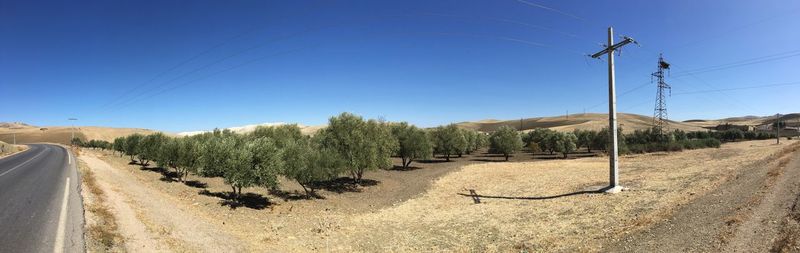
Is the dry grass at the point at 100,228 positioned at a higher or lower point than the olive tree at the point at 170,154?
lower

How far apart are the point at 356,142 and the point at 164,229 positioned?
2329 centimetres

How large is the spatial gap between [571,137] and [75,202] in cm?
7956

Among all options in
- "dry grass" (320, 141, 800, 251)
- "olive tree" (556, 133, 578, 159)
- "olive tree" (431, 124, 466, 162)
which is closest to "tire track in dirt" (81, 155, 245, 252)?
"dry grass" (320, 141, 800, 251)

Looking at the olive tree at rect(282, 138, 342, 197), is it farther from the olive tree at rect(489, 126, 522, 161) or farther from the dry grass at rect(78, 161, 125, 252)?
the olive tree at rect(489, 126, 522, 161)

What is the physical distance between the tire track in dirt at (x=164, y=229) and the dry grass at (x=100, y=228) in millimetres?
298

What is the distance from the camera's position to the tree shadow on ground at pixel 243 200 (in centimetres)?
2639

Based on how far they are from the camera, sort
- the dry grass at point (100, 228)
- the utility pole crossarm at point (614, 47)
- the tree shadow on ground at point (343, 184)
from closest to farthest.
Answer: the dry grass at point (100, 228) < the utility pole crossarm at point (614, 47) < the tree shadow on ground at point (343, 184)

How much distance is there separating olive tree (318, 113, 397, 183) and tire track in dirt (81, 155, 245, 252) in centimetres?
1693

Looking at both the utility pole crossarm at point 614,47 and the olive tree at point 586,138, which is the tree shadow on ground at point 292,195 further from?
the olive tree at point 586,138

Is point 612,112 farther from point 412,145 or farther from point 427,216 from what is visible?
point 412,145

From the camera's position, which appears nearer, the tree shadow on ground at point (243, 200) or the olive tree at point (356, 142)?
the tree shadow on ground at point (243, 200)

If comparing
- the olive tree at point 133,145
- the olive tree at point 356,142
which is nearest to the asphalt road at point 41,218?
the olive tree at point 356,142

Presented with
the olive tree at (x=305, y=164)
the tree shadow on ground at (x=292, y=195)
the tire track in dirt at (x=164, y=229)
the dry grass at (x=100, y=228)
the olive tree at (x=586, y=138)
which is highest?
the olive tree at (x=586, y=138)

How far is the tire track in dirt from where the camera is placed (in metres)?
13.7
